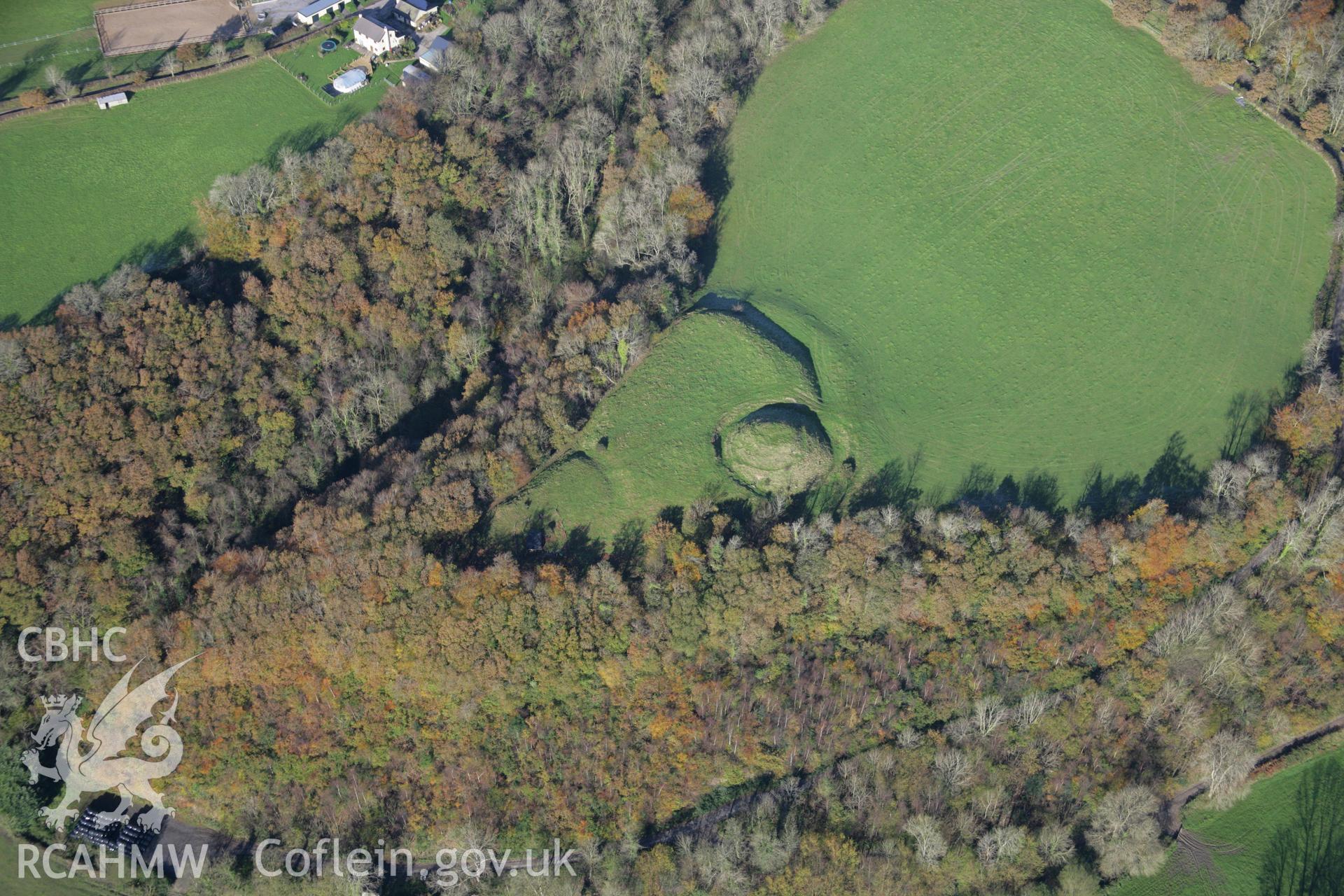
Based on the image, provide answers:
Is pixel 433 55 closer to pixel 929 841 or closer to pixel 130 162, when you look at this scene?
→ pixel 130 162

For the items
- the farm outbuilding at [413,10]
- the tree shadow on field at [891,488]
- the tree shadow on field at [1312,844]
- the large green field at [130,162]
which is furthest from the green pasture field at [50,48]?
the tree shadow on field at [1312,844]

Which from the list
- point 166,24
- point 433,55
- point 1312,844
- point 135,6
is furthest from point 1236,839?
point 135,6

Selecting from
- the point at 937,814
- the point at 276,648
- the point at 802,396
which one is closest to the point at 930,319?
the point at 802,396

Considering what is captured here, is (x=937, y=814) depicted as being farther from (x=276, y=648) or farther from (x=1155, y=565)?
(x=276, y=648)

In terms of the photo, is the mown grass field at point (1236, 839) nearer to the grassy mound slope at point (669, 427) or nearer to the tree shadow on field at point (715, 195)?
the grassy mound slope at point (669, 427)

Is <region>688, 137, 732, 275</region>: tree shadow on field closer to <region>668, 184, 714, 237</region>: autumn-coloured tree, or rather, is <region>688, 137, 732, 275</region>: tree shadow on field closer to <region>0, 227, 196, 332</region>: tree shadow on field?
<region>668, 184, 714, 237</region>: autumn-coloured tree

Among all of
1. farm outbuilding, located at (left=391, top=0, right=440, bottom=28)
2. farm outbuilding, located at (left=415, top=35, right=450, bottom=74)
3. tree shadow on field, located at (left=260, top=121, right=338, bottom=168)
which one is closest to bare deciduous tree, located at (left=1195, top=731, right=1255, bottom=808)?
farm outbuilding, located at (left=415, top=35, right=450, bottom=74)
